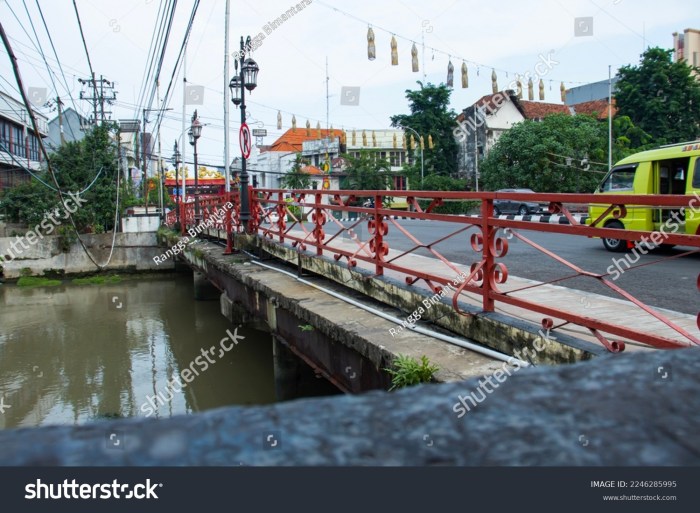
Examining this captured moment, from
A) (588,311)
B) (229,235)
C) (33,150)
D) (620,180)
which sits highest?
(33,150)

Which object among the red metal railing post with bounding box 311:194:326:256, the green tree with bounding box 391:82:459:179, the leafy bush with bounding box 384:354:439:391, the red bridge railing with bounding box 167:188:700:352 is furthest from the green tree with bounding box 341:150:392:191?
the leafy bush with bounding box 384:354:439:391

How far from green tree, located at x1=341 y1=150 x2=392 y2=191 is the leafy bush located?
38412mm

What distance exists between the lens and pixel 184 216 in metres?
19.7

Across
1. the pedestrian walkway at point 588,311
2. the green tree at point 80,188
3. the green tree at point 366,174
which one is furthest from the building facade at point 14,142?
the pedestrian walkway at point 588,311

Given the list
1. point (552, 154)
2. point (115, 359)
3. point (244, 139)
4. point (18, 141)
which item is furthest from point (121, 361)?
point (18, 141)

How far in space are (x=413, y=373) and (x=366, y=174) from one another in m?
38.7

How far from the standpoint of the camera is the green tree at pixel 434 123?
45.8 metres

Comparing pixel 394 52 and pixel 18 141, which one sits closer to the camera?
pixel 394 52

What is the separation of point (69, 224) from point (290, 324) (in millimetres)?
19054

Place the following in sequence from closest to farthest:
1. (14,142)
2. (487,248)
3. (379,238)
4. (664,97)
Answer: (487,248)
(379,238)
(664,97)
(14,142)

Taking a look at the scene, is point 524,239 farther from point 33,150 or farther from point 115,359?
point 33,150

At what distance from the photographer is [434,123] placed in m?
46.0

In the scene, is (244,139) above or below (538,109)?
below

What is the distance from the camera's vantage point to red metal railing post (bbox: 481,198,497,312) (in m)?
4.13
